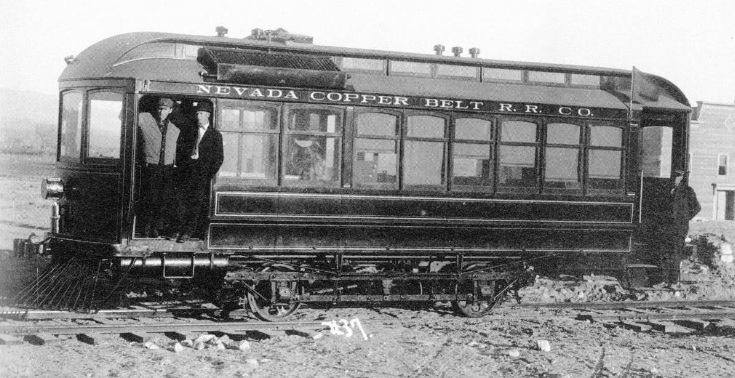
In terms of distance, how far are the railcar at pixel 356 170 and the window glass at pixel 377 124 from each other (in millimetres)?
17

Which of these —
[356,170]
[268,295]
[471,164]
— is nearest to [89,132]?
[268,295]

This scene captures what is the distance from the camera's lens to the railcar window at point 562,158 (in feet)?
34.5

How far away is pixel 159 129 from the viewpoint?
29.2ft

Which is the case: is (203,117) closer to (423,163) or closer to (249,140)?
(249,140)

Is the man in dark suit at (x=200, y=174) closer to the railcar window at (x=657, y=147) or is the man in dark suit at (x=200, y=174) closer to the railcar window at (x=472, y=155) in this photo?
the railcar window at (x=472, y=155)

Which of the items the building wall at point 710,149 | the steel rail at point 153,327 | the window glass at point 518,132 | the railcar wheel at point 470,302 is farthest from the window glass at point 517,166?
the building wall at point 710,149

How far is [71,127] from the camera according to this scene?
9492 millimetres

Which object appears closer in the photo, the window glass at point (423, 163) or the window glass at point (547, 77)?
the window glass at point (423, 163)

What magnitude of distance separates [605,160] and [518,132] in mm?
1404

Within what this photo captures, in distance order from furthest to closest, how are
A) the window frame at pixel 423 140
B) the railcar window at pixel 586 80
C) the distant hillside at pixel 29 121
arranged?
the distant hillside at pixel 29 121 → the railcar window at pixel 586 80 → the window frame at pixel 423 140

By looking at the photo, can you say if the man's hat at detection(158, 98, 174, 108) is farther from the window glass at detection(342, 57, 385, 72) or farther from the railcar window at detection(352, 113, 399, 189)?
the window glass at detection(342, 57, 385, 72)

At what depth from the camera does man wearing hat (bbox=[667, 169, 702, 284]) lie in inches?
472

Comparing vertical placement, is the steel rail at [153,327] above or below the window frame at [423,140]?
below

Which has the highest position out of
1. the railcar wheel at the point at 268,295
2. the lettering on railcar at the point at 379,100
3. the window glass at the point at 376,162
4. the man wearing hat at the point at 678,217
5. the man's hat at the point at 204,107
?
the lettering on railcar at the point at 379,100
